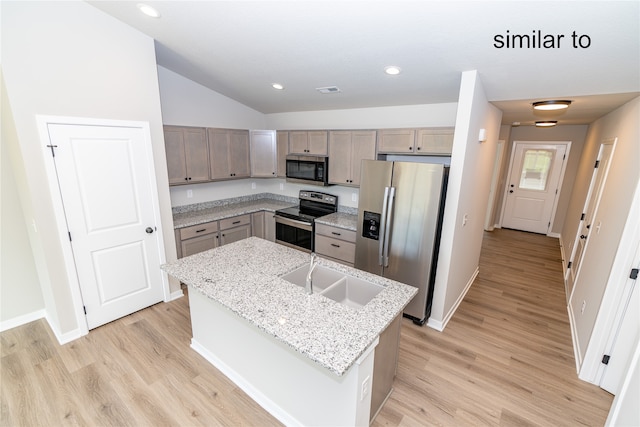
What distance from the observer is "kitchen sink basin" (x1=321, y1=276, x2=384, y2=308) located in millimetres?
2132

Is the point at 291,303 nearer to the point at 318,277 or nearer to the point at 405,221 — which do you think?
the point at 318,277

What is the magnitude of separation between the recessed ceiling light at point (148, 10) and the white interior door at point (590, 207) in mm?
4842

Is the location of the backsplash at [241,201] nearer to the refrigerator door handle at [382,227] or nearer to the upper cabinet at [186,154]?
the upper cabinet at [186,154]

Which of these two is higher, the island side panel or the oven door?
the oven door

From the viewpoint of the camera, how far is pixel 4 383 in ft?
7.33

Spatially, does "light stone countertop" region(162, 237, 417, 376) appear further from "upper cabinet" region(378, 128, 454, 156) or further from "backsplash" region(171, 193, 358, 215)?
"backsplash" region(171, 193, 358, 215)

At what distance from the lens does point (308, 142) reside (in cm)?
427

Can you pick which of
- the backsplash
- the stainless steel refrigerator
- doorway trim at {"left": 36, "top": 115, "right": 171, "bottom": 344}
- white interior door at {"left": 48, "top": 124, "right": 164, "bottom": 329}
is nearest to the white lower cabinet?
the stainless steel refrigerator

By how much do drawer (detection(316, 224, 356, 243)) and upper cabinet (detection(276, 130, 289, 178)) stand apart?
1.22m

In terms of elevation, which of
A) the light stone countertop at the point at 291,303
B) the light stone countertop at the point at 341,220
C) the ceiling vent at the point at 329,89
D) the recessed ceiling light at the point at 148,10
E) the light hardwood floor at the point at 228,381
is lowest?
the light hardwood floor at the point at 228,381

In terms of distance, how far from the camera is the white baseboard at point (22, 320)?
2.86 m

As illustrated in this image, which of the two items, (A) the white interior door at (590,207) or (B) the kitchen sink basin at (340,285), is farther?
(A) the white interior door at (590,207)

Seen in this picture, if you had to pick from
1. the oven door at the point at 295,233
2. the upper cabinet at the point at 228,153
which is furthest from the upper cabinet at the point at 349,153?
the upper cabinet at the point at 228,153

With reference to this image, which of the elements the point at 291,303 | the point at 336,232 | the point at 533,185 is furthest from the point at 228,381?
the point at 533,185
